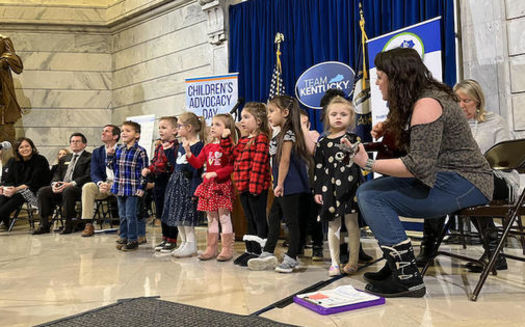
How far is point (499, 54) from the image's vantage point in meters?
4.21

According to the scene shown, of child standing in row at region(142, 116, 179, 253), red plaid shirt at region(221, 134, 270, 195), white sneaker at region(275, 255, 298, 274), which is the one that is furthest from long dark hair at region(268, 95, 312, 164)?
child standing in row at region(142, 116, 179, 253)

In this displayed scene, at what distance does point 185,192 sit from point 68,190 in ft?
8.31

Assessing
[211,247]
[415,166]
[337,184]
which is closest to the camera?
[415,166]

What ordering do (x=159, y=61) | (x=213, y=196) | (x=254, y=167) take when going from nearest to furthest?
(x=254, y=167)
(x=213, y=196)
(x=159, y=61)

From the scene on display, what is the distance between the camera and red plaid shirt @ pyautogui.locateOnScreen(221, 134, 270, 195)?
319 centimetres

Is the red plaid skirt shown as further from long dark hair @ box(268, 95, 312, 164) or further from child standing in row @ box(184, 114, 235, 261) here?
long dark hair @ box(268, 95, 312, 164)

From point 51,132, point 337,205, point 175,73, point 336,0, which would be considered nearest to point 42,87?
point 51,132

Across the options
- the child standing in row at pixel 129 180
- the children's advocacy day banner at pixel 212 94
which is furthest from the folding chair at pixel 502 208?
the children's advocacy day banner at pixel 212 94

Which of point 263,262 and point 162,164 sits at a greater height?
point 162,164

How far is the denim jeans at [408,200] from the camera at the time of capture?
6.99 ft

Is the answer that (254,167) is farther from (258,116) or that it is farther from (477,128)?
(477,128)

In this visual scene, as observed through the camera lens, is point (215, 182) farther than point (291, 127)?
Yes

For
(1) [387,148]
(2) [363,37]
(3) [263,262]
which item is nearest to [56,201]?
(3) [263,262]

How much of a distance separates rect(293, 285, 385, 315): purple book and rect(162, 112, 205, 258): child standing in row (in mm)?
1649
